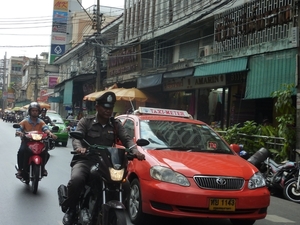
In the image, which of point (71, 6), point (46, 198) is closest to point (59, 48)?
point (71, 6)

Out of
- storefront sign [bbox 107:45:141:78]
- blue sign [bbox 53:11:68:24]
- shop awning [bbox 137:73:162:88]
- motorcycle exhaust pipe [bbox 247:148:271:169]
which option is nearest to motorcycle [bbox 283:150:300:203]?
motorcycle exhaust pipe [bbox 247:148:271:169]

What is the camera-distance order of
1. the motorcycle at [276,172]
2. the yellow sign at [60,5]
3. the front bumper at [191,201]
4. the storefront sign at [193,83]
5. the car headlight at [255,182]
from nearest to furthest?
the front bumper at [191,201], the car headlight at [255,182], the motorcycle at [276,172], the storefront sign at [193,83], the yellow sign at [60,5]

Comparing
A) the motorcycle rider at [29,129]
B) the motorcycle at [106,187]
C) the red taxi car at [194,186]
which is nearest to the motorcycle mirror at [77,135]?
the motorcycle at [106,187]

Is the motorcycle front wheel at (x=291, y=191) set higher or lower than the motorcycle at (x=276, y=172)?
lower

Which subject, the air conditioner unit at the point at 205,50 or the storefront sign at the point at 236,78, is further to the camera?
the air conditioner unit at the point at 205,50

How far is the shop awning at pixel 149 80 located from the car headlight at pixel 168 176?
15.3 meters

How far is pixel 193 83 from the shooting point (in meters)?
19.8

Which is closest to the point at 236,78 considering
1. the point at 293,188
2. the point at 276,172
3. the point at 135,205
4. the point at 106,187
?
the point at 276,172

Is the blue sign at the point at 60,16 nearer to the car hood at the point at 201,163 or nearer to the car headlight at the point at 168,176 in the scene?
the car hood at the point at 201,163

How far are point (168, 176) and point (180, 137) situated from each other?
51.1 inches

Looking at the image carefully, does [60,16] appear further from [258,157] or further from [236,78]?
[258,157]

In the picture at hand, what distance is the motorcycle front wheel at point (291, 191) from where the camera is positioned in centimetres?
895

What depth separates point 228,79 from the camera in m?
16.8

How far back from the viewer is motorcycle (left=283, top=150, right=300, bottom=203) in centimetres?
893
